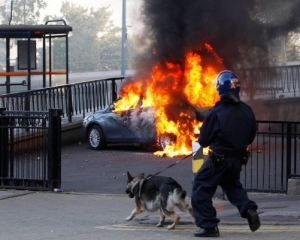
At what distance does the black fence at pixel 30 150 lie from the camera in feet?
37.8

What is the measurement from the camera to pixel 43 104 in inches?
705

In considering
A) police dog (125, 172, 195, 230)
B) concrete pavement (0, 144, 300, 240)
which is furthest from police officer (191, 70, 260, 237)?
police dog (125, 172, 195, 230)

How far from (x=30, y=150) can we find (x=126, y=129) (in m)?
5.80

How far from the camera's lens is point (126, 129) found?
17516 mm

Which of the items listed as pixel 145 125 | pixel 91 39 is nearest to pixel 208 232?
pixel 145 125

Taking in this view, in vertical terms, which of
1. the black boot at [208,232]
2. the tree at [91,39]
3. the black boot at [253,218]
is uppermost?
the tree at [91,39]

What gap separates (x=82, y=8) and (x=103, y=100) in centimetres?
2317

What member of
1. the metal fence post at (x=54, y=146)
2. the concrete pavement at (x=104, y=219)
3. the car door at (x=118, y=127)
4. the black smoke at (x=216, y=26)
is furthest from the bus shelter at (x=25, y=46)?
the concrete pavement at (x=104, y=219)

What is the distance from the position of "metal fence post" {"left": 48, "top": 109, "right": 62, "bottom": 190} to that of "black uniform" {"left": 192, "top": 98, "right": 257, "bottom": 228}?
4.07 m

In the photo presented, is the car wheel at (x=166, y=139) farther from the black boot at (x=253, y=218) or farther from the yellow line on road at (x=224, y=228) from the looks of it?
the black boot at (x=253, y=218)

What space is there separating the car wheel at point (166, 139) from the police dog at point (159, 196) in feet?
24.7

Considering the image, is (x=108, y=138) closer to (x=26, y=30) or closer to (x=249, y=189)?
(x=26, y=30)

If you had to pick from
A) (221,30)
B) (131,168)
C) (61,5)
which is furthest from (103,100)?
(61,5)

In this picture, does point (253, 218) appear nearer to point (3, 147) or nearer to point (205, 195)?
point (205, 195)
